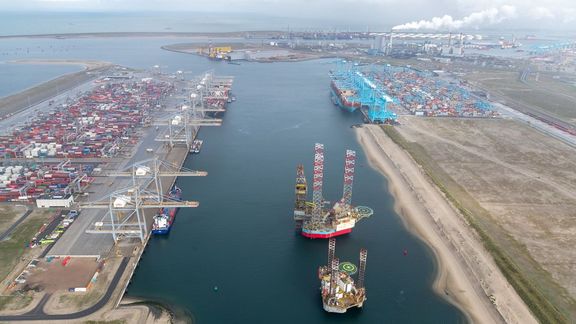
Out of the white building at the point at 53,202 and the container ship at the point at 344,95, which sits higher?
the container ship at the point at 344,95

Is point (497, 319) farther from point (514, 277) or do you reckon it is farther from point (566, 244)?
point (566, 244)

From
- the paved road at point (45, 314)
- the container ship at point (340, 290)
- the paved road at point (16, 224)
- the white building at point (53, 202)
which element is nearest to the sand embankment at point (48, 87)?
the paved road at point (16, 224)

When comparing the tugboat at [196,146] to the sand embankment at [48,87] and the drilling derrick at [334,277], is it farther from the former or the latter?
the sand embankment at [48,87]

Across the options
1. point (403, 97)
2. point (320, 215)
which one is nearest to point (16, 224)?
point (320, 215)

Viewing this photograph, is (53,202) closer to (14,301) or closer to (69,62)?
(14,301)

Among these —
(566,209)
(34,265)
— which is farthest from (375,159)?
(34,265)
